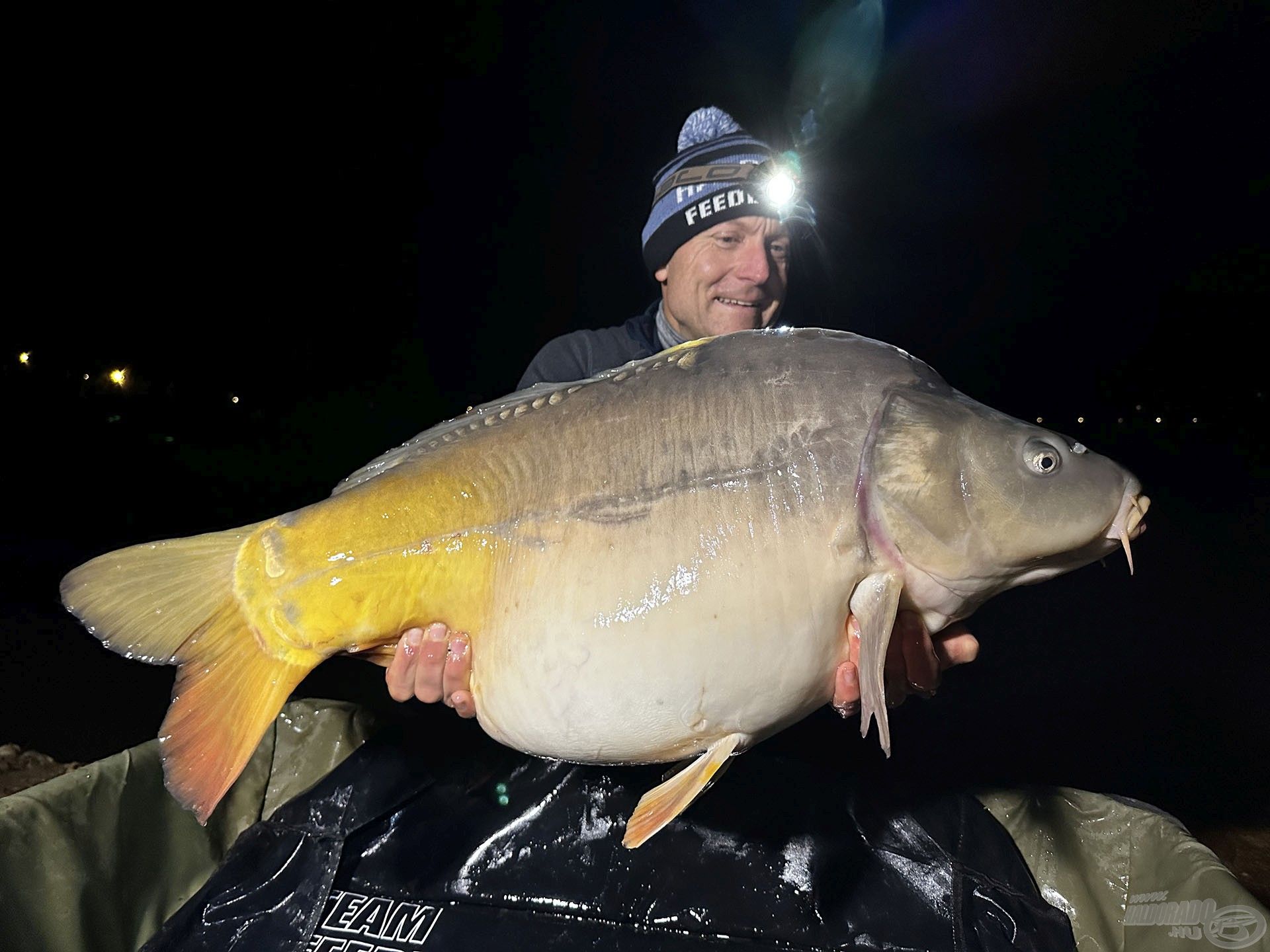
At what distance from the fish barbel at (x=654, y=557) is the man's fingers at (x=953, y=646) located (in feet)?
0.63

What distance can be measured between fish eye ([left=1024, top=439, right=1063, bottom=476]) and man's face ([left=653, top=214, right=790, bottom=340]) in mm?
1156

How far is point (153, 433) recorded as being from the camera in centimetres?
1222

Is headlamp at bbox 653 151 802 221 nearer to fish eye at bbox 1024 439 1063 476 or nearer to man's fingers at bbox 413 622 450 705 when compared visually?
fish eye at bbox 1024 439 1063 476

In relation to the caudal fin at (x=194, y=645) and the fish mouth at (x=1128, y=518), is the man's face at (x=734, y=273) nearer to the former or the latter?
the fish mouth at (x=1128, y=518)

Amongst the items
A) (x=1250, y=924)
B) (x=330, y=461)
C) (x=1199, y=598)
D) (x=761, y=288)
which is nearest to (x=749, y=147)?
(x=761, y=288)

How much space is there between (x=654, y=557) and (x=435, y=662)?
43cm

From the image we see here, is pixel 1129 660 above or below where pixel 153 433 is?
below

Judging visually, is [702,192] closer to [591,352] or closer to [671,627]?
[591,352]

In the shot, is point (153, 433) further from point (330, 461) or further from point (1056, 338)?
point (1056, 338)

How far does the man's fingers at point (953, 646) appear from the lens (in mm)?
1288

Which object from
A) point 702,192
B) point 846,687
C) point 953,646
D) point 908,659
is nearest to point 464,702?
point 846,687

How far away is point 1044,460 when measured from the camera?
40.2 inches

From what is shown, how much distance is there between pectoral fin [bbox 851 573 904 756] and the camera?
0.96m

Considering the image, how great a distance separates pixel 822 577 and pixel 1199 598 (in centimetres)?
615
